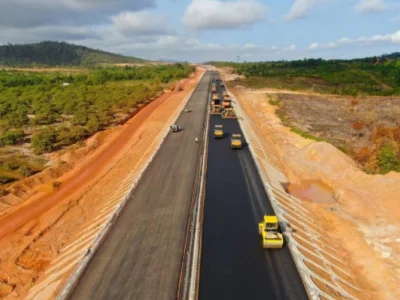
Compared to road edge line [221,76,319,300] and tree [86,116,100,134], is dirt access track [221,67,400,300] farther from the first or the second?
tree [86,116,100,134]

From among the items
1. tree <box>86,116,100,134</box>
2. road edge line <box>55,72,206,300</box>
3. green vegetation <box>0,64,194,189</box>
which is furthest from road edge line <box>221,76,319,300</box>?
tree <box>86,116,100,134</box>

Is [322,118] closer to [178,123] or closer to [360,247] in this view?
[178,123]

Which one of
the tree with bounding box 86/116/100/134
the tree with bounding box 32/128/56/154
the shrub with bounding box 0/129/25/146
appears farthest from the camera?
the tree with bounding box 86/116/100/134

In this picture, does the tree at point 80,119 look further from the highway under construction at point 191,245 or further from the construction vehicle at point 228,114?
the highway under construction at point 191,245

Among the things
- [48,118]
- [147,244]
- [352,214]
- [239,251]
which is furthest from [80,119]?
[352,214]

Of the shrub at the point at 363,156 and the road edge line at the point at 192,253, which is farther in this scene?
the shrub at the point at 363,156

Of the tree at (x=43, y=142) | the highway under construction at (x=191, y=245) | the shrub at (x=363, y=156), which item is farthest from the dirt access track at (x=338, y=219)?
the tree at (x=43, y=142)

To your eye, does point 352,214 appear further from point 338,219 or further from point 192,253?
point 192,253
